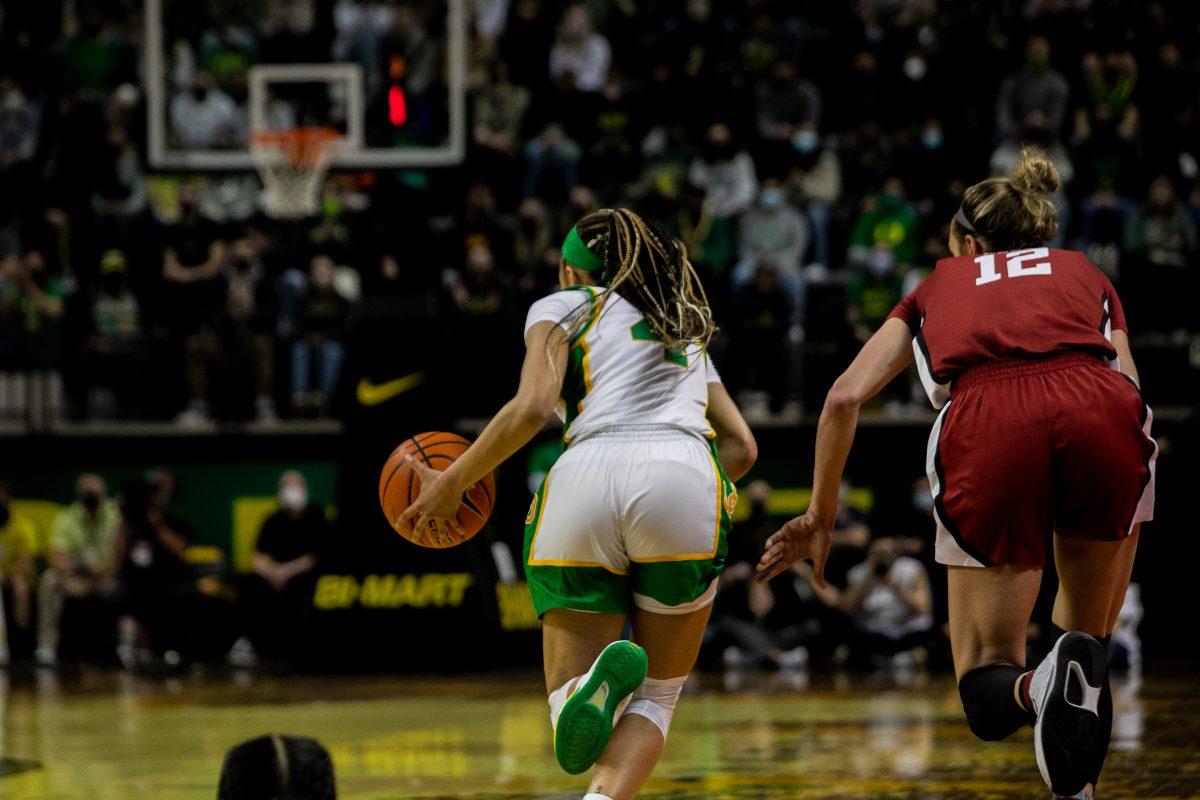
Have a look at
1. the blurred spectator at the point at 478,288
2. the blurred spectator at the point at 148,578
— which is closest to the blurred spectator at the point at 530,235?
the blurred spectator at the point at 478,288

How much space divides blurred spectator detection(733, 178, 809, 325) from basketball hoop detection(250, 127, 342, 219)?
185 inches

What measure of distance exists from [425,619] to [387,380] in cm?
186

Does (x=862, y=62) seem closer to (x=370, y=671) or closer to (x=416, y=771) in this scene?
(x=370, y=671)

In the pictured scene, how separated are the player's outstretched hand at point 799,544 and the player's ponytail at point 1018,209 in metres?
0.97

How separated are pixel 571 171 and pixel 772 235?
7.70ft

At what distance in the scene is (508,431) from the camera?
473cm

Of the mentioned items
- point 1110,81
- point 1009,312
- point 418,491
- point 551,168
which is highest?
point 1110,81

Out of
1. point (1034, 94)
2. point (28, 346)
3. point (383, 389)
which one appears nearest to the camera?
point (383, 389)

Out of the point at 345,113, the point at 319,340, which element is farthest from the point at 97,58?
the point at 345,113

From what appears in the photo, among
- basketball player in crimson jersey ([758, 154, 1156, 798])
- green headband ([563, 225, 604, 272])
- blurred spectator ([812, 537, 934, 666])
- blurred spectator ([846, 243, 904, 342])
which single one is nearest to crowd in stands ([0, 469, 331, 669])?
blurred spectator ([812, 537, 934, 666])

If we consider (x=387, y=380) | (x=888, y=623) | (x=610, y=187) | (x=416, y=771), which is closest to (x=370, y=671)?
(x=387, y=380)

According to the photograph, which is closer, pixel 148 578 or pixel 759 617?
pixel 759 617

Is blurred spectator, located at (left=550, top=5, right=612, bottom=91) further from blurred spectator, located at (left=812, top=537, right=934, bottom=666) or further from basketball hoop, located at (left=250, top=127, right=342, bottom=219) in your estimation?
blurred spectator, located at (left=812, top=537, right=934, bottom=666)

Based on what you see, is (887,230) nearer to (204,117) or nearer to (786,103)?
(786,103)
